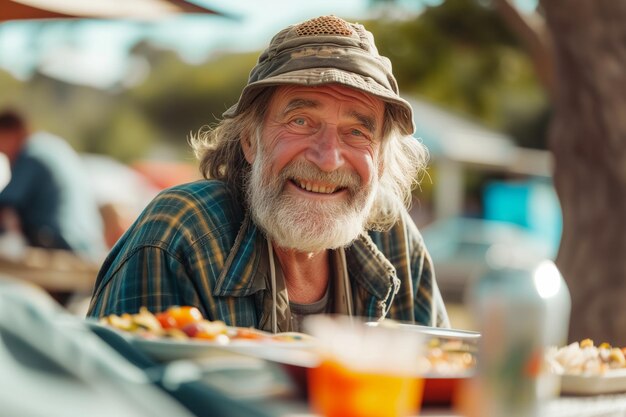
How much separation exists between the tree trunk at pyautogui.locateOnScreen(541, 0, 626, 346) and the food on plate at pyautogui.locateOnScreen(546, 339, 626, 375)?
293cm

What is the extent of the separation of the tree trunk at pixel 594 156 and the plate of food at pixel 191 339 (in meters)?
3.31

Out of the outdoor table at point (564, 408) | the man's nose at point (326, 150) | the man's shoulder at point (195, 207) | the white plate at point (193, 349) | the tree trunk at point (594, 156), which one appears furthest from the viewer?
the tree trunk at point (594, 156)

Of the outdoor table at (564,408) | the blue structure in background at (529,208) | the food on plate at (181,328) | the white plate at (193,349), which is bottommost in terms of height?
the outdoor table at (564,408)

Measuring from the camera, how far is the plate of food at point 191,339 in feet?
5.05

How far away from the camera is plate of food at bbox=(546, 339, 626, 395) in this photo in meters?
1.73

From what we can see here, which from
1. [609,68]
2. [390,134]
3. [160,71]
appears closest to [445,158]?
[609,68]

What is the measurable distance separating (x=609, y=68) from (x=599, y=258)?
0.93 meters

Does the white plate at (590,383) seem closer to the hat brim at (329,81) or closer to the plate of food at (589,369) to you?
the plate of food at (589,369)

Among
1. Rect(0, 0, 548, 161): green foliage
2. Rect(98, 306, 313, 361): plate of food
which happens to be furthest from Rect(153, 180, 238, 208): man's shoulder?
Rect(0, 0, 548, 161): green foliage

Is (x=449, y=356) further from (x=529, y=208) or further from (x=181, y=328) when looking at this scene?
(x=529, y=208)

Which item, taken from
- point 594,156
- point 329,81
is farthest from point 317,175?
point 594,156

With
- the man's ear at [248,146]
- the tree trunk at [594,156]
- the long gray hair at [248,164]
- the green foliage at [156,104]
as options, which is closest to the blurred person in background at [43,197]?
the tree trunk at [594,156]

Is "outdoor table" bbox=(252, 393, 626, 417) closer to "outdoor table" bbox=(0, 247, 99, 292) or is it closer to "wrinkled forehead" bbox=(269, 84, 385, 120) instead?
"wrinkled forehead" bbox=(269, 84, 385, 120)

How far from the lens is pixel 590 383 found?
1.74m
